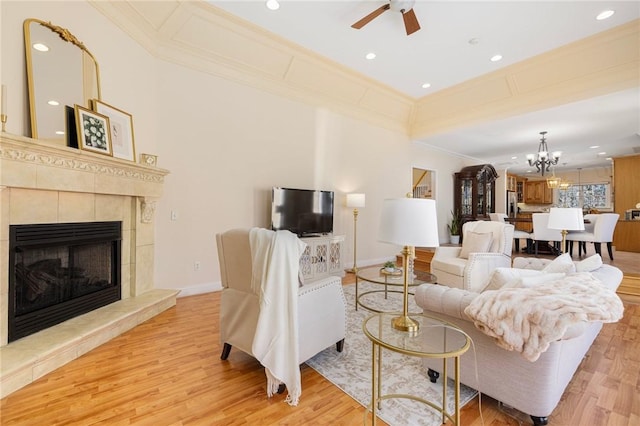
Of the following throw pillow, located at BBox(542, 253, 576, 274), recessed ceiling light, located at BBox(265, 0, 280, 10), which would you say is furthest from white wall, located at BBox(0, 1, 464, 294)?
throw pillow, located at BBox(542, 253, 576, 274)

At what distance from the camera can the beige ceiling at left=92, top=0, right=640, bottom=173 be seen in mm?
3221

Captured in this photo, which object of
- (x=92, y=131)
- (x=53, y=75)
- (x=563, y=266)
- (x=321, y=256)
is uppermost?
(x=53, y=75)

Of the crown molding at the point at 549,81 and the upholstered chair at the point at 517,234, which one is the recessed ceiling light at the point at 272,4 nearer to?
the crown molding at the point at 549,81

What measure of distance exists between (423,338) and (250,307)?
3.80 ft

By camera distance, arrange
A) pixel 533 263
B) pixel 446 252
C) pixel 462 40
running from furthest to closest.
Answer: pixel 446 252 < pixel 462 40 < pixel 533 263

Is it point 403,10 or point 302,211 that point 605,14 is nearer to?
point 403,10

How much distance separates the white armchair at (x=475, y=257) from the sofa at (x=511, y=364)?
1638 millimetres

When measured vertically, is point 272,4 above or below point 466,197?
above

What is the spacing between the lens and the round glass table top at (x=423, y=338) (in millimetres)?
1335

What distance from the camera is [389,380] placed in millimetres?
1949

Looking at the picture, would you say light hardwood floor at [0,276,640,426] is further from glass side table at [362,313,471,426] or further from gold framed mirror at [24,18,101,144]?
gold framed mirror at [24,18,101,144]

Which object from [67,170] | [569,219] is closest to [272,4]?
[67,170]

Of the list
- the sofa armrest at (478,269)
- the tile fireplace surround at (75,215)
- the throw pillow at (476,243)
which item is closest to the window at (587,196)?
the throw pillow at (476,243)

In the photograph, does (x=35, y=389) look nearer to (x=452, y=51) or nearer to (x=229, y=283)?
(x=229, y=283)
